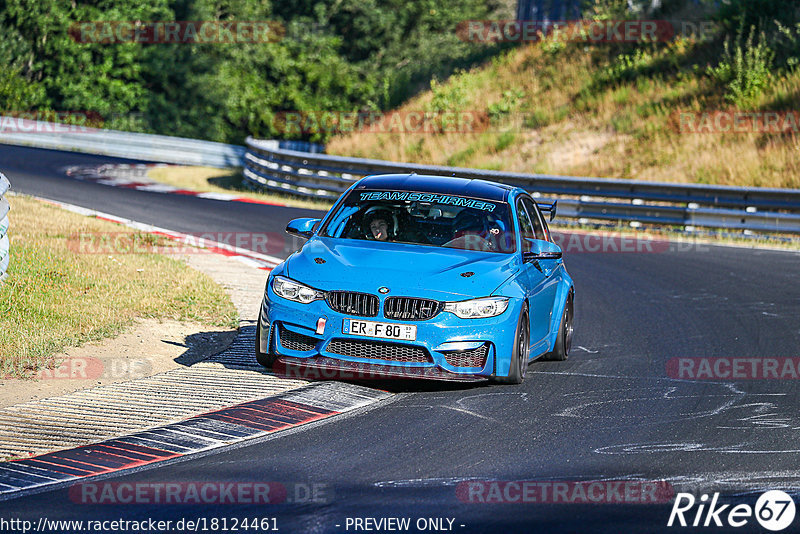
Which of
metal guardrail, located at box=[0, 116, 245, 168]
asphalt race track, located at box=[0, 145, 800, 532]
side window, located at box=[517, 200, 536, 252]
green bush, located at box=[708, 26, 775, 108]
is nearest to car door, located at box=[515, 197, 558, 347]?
side window, located at box=[517, 200, 536, 252]

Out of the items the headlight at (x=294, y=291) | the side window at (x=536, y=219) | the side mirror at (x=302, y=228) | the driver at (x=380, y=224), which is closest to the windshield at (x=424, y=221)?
the driver at (x=380, y=224)

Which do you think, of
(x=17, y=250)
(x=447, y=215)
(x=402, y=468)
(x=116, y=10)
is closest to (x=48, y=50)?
(x=116, y=10)

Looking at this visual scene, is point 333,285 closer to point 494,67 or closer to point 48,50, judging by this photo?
point 494,67

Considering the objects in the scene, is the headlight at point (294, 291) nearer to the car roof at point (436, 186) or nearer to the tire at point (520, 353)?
the tire at point (520, 353)

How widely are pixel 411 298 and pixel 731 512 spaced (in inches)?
130

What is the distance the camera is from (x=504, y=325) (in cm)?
857

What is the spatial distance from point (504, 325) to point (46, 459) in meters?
3.53

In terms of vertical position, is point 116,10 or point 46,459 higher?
point 116,10

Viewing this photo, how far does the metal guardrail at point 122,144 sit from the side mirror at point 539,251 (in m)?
27.7

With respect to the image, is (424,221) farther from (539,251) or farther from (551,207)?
(551,207)

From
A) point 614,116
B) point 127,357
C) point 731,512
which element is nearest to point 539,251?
point 127,357

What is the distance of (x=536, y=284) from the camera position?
30.9 feet

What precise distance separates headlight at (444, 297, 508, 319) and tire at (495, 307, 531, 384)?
226 millimetres

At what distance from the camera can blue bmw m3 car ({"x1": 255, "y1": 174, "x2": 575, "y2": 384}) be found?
330 inches
